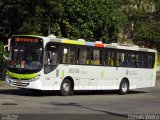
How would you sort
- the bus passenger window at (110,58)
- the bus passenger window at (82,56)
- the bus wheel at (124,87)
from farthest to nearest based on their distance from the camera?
the bus wheel at (124,87)
the bus passenger window at (110,58)
the bus passenger window at (82,56)

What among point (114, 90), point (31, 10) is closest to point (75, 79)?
point (114, 90)

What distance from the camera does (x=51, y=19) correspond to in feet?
124

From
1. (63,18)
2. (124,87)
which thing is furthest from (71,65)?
(63,18)

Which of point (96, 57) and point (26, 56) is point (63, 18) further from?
point (26, 56)

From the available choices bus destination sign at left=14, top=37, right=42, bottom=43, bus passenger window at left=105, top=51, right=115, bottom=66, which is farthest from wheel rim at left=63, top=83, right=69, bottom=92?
bus passenger window at left=105, top=51, right=115, bottom=66

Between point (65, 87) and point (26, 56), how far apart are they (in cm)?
263

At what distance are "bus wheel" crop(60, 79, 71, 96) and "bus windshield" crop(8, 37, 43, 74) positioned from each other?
1914mm

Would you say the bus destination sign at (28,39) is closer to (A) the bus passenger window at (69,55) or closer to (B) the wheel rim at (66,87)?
(A) the bus passenger window at (69,55)

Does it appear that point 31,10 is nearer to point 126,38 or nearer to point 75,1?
point 75,1

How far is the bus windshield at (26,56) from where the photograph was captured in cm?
2369

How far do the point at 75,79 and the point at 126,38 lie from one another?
118 feet

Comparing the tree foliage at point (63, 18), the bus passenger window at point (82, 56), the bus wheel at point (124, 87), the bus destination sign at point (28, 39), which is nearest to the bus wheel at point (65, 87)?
the bus passenger window at point (82, 56)

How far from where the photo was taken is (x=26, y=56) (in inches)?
940

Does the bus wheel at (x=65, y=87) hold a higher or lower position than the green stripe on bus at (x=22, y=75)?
lower
